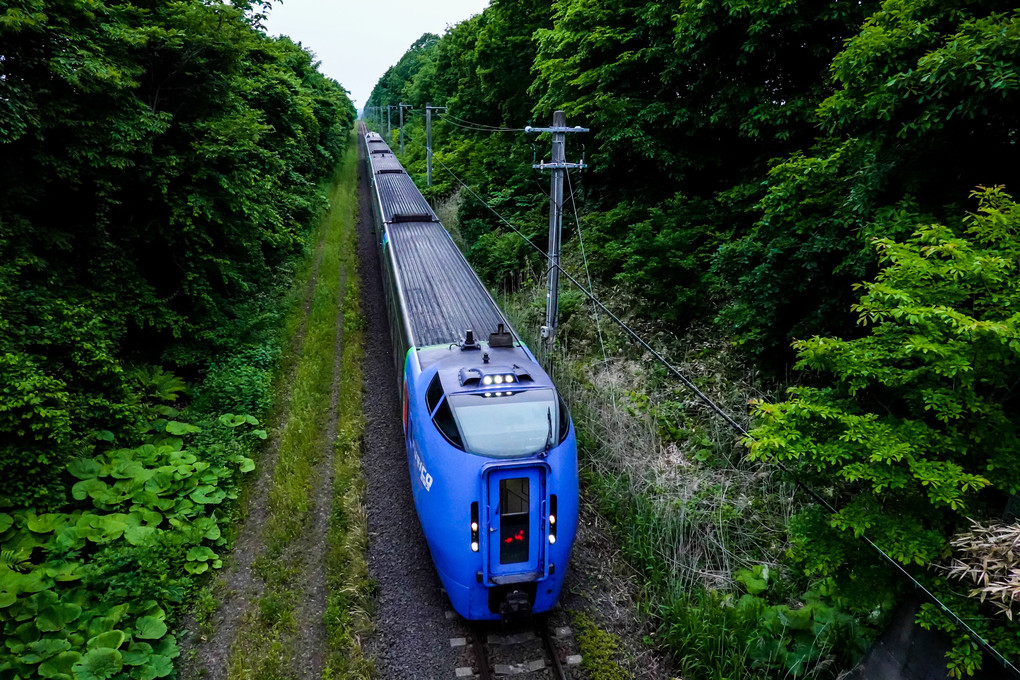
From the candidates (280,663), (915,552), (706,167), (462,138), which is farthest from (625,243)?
(462,138)

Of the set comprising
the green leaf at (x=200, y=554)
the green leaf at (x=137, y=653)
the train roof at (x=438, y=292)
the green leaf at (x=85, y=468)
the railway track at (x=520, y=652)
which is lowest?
the railway track at (x=520, y=652)

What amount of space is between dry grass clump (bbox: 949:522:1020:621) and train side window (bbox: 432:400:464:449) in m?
4.57

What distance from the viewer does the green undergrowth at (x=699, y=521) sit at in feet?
19.3

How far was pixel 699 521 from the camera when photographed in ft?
24.2

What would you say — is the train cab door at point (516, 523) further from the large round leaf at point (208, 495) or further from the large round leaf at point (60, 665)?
the large round leaf at point (208, 495)

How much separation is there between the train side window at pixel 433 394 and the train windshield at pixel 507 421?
1.14 feet

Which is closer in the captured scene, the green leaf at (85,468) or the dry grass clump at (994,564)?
the dry grass clump at (994,564)

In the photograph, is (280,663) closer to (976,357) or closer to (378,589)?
(378,589)

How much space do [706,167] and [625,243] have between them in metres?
2.44

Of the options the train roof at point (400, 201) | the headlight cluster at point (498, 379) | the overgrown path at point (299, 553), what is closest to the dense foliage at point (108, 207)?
the overgrown path at point (299, 553)

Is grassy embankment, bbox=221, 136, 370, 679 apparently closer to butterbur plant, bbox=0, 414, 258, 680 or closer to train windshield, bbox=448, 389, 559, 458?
butterbur plant, bbox=0, 414, 258, 680

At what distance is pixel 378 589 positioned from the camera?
720 cm

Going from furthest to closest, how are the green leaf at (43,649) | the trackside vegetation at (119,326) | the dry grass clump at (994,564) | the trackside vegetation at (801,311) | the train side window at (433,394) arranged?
1. the train side window at (433,394)
2. the trackside vegetation at (119,326)
3. the green leaf at (43,649)
4. the trackside vegetation at (801,311)
5. the dry grass clump at (994,564)

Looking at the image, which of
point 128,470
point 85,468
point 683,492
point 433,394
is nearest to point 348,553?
point 433,394
